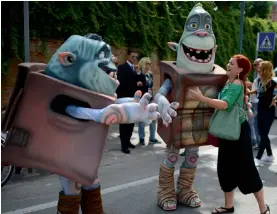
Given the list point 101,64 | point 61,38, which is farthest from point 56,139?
point 61,38

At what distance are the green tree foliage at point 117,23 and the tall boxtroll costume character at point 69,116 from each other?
15.6 feet

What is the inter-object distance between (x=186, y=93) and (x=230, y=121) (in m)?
0.47

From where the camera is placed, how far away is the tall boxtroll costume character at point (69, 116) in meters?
2.39

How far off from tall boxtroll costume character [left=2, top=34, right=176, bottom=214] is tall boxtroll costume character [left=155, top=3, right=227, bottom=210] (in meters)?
0.72

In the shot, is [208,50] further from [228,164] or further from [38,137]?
[38,137]

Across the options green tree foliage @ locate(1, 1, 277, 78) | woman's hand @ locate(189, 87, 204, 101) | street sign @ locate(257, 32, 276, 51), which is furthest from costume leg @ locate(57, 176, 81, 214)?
street sign @ locate(257, 32, 276, 51)

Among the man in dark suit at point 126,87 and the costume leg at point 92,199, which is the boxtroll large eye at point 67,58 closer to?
the costume leg at point 92,199

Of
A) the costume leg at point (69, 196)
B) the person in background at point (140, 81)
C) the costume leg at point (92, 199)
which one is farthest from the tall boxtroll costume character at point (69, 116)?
the person in background at point (140, 81)

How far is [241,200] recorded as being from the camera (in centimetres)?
386

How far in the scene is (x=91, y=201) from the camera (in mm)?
2855

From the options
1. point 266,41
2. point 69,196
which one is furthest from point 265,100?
point 266,41

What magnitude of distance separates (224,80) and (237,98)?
316mm

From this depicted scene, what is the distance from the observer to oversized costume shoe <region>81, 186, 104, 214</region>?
286 cm

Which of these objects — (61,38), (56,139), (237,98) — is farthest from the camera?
(61,38)
